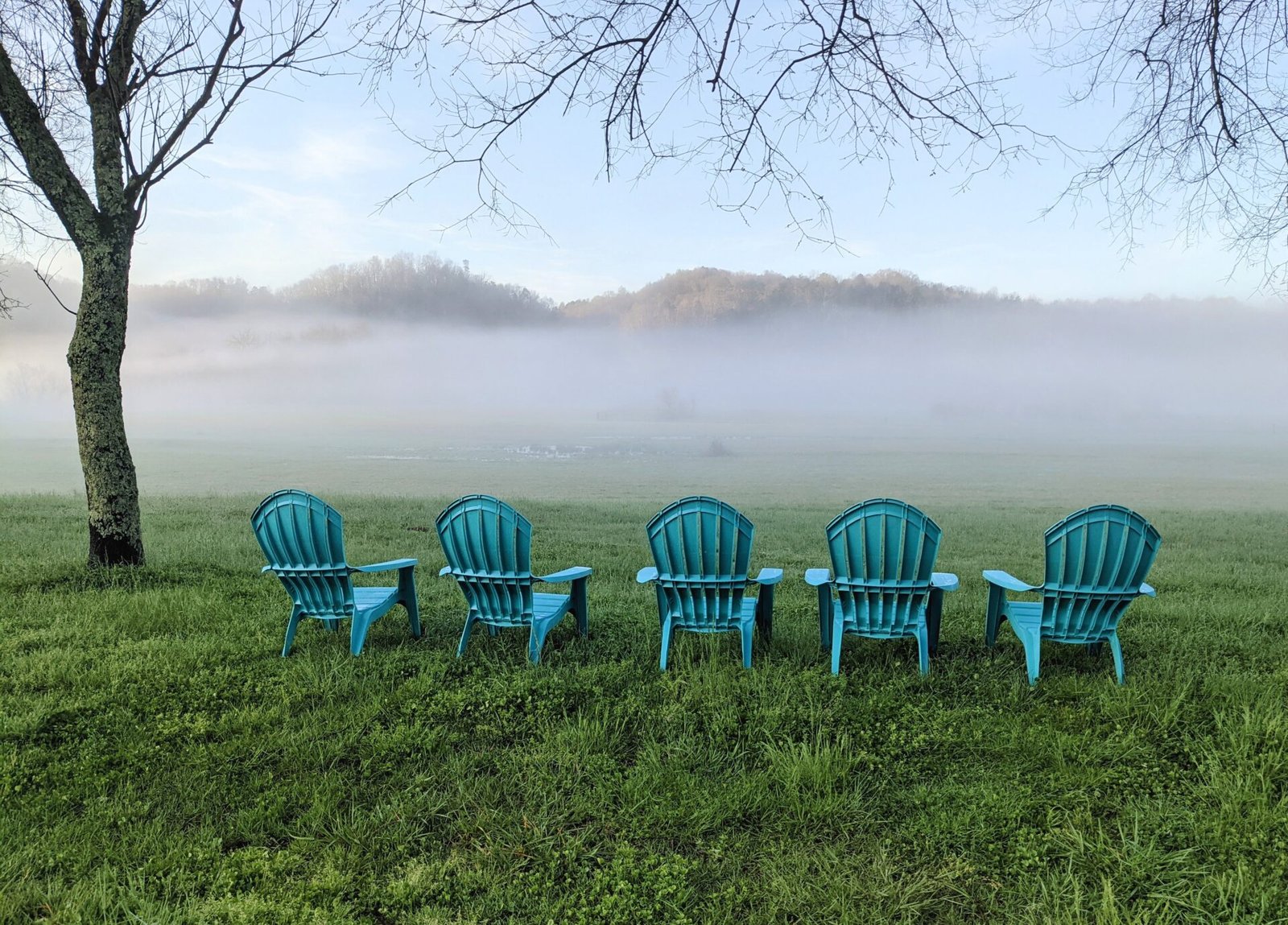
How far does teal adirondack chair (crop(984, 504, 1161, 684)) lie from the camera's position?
4613mm

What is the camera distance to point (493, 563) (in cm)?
505

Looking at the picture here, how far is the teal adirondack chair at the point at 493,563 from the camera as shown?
499cm

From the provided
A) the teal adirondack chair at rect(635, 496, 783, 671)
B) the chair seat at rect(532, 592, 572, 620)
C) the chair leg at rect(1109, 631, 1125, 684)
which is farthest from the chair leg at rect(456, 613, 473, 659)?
the chair leg at rect(1109, 631, 1125, 684)

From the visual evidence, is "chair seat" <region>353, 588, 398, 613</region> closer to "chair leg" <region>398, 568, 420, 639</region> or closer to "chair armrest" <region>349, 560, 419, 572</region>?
"chair leg" <region>398, 568, 420, 639</region>

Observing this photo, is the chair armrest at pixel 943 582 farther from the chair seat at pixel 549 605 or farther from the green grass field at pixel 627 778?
the chair seat at pixel 549 605

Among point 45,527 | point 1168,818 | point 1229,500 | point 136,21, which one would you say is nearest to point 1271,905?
point 1168,818

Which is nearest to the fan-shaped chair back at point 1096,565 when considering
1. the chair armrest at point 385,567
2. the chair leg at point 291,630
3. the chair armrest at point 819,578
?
the chair armrest at point 819,578

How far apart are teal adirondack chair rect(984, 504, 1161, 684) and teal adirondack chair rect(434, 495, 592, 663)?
3.14m

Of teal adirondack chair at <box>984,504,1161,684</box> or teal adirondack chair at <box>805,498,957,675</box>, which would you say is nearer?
teal adirondack chair at <box>984,504,1161,684</box>

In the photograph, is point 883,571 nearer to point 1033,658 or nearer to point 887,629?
point 887,629

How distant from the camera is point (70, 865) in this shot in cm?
304

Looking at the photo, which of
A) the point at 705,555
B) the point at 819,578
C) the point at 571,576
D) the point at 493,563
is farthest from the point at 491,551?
the point at 819,578

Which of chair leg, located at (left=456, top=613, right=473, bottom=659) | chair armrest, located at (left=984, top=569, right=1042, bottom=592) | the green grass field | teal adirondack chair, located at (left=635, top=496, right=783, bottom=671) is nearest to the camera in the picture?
the green grass field

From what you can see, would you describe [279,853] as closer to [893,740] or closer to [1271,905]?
[893,740]
